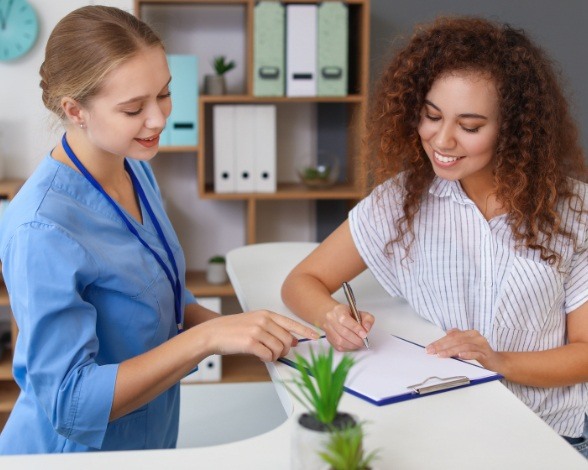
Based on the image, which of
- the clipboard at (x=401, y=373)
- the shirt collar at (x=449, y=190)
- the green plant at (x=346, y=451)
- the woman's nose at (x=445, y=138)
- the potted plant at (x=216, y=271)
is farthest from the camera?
the potted plant at (x=216, y=271)

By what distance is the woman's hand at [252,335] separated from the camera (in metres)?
1.31

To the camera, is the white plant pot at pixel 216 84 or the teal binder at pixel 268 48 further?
the white plant pot at pixel 216 84

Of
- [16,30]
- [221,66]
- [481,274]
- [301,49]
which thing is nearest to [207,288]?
[221,66]

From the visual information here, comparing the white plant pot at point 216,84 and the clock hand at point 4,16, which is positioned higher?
the clock hand at point 4,16

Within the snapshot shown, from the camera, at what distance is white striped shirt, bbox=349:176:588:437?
1.56 metres

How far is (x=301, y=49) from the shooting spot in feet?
11.0

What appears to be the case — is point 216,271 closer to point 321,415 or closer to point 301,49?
point 301,49

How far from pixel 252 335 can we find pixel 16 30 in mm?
2668

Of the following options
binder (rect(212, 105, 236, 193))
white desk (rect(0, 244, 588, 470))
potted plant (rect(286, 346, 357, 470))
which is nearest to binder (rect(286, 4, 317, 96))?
binder (rect(212, 105, 236, 193))

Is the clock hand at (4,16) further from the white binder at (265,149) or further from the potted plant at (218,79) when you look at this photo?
the white binder at (265,149)

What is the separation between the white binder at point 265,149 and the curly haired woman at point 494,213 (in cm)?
176

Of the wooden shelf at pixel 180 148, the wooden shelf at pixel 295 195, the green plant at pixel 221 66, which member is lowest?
the wooden shelf at pixel 295 195

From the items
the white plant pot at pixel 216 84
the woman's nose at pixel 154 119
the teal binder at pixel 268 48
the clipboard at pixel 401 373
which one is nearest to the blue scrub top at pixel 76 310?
the woman's nose at pixel 154 119

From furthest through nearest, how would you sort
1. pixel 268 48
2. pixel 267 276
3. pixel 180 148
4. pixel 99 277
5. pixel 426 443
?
pixel 180 148, pixel 268 48, pixel 267 276, pixel 99 277, pixel 426 443
